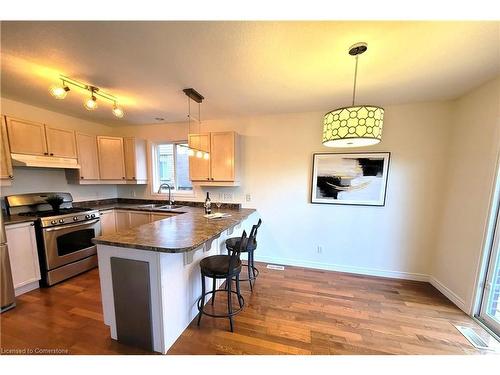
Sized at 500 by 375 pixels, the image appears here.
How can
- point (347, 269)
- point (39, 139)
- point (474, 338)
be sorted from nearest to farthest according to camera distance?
point (474, 338) → point (39, 139) → point (347, 269)

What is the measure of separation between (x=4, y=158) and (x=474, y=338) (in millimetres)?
5503

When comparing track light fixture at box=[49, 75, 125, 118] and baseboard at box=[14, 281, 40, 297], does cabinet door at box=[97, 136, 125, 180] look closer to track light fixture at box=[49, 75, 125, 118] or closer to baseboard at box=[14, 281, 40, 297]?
track light fixture at box=[49, 75, 125, 118]

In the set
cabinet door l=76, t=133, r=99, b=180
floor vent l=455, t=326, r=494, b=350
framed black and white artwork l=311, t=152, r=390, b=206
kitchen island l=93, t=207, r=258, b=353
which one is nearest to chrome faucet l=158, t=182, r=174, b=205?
cabinet door l=76, t=133, r=99, b=180

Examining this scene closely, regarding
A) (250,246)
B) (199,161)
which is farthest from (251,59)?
(199,161)

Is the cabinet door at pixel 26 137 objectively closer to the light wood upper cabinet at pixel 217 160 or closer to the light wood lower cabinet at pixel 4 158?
the light wood lower cabinet at pixel 4 158

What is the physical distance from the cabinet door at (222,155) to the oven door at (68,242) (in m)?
2.14

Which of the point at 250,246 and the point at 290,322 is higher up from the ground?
the point at 250,246

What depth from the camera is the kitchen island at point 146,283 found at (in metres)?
1.48

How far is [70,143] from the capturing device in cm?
306

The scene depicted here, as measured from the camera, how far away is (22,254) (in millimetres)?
2330

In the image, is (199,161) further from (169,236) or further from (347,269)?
(347,269)

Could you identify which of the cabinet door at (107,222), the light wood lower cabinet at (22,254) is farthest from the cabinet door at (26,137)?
the cabinet door at (107,222)

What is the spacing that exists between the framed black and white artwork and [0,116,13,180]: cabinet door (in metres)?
4.16

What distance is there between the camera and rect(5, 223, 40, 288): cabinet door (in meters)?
2.25
